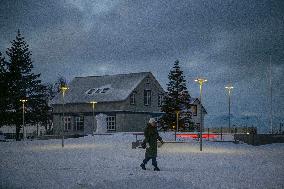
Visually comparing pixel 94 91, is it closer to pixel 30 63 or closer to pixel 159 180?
pixel 30 63

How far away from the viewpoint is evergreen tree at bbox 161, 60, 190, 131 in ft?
187

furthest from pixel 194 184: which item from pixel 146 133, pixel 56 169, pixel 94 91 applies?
pixel 94 91

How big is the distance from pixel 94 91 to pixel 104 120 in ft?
17.8

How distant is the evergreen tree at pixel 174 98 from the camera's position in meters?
57.0

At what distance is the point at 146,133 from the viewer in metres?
15.1

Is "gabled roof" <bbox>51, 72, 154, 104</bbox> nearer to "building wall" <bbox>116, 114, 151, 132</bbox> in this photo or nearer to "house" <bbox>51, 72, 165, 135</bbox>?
"house" <bbox>51, 72, 165, 135</bbox>

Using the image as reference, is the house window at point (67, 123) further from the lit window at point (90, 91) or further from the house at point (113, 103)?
the lit window at point (90, 91)

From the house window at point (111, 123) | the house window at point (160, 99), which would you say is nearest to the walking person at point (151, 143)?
the house window at point (111, 123)

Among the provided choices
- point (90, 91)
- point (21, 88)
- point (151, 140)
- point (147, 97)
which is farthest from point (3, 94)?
point (151, 140)

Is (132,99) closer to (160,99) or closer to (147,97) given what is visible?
(147,97)

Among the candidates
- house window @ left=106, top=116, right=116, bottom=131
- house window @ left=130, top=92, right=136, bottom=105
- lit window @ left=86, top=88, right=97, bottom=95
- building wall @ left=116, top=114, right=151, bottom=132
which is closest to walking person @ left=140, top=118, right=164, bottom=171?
building wall @ left=116, top=114, right=151, bottom=132

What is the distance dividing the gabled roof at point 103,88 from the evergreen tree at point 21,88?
526 centimetres

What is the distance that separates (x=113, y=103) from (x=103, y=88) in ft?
13.7

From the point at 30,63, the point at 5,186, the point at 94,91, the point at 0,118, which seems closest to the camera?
the point at 5,186
